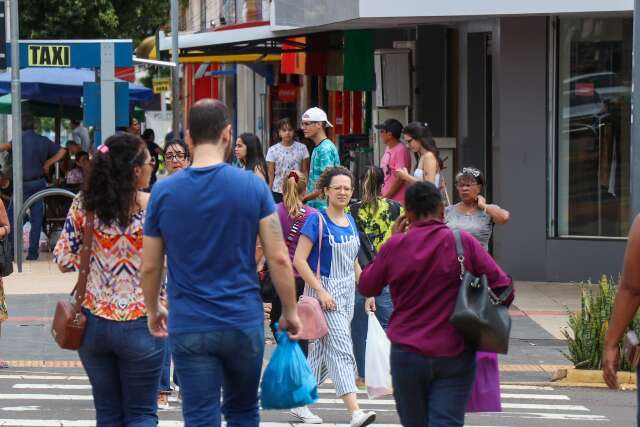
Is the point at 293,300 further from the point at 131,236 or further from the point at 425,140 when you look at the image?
the point at 425,140

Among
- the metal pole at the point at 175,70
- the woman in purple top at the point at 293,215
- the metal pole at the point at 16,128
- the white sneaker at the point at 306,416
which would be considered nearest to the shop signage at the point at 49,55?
the metal pole at the point at 16,128

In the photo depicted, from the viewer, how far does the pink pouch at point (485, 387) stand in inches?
263

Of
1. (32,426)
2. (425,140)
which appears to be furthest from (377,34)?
(32,426)

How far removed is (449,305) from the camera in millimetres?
6438

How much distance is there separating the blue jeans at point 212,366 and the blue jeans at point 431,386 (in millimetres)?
865

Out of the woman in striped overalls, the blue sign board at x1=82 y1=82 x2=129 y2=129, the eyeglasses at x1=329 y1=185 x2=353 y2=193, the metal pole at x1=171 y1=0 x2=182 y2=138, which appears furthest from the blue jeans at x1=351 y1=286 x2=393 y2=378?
the metal pole at x1=171 y1=0 x2=182 y2=138

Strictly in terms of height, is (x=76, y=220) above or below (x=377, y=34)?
below

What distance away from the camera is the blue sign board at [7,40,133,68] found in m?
16.8

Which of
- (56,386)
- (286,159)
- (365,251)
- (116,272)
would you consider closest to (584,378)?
(365,251)

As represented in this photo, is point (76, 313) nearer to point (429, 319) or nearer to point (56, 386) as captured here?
point (429, 319)

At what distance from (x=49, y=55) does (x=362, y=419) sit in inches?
402

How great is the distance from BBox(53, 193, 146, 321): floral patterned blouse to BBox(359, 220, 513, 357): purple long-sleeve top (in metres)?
1.15

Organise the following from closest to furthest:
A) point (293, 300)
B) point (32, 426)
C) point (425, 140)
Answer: point (293, 300), point (32, 426), point (425, 140)

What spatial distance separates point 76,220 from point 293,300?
1191mm
